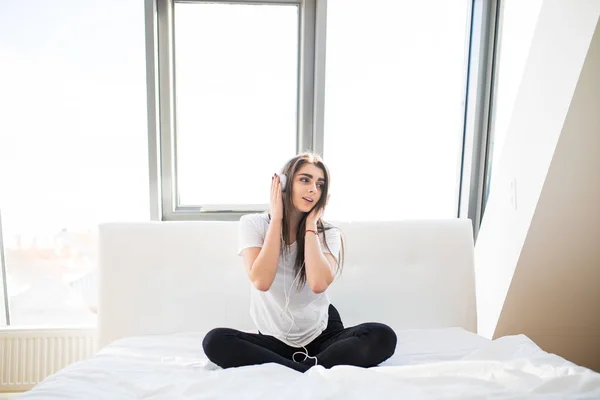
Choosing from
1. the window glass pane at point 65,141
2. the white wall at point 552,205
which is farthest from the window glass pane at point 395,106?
the window glass pane at point 65,141

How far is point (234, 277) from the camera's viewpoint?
6.22 feet

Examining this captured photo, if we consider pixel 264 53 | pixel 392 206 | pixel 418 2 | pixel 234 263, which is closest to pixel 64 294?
pixel 234 263

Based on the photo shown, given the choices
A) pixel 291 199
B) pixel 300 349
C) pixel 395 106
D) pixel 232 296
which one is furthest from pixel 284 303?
pixel 395 106

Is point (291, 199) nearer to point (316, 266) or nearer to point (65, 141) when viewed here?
point (316, 266)

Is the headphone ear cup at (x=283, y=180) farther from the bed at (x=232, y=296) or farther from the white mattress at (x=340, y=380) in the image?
the white mattress at (x=340, y=380)

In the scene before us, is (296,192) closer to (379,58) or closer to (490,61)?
(379,58)

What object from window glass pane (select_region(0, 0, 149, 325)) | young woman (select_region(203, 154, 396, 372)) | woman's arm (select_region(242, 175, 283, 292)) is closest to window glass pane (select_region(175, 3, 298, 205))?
window glass pane (select_region(0, 0, 149, 325))

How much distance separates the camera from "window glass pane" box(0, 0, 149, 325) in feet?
7.45

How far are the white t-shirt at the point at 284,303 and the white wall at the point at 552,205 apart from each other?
2.83 ft

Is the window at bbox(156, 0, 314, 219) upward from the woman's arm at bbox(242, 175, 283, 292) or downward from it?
upward

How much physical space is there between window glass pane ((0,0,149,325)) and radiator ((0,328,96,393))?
20 cm

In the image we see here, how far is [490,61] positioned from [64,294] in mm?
2506

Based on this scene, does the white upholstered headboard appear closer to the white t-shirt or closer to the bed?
the bed

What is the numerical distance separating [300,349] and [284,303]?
17 centimetres
